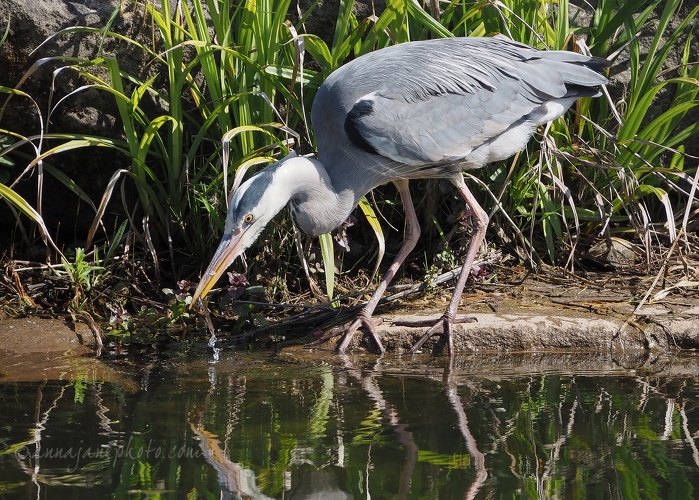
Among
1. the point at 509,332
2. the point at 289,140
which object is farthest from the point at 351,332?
the point at 289,140

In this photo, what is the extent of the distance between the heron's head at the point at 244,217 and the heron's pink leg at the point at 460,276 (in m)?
0.98

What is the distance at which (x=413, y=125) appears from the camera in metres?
4.39

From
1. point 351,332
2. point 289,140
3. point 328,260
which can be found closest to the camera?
point 351,332

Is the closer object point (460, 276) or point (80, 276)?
point (460, 276)

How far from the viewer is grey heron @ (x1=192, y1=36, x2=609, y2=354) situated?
167 inches

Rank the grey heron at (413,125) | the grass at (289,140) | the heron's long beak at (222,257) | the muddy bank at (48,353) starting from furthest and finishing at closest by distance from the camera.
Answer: the grass at (289,140) → the grey heron at (413,125) → the heron's long beak at (222,257) → the muddy bank at (48,353)

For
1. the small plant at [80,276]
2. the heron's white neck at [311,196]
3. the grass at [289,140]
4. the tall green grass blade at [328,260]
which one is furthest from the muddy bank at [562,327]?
the small plant at [80,276]

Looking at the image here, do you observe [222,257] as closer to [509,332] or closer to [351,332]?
[351,332]

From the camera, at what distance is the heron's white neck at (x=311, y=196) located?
13.6 ft

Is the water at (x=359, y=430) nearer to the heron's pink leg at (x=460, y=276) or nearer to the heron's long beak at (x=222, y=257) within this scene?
the heron's pink leg at (x=460, y=276)

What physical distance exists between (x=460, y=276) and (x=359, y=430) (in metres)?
1.64

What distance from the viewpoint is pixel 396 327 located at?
4414mm

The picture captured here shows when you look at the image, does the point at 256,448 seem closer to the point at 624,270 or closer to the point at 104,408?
the point at 104,408

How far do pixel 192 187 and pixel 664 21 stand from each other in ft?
9.62
